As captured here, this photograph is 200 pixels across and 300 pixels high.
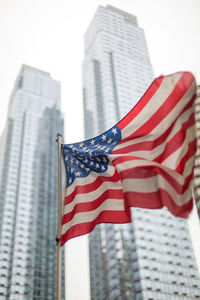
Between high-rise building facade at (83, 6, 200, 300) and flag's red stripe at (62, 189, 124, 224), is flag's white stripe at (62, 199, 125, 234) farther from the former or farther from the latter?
high-rise building facade at (83, 6, 200, 300)

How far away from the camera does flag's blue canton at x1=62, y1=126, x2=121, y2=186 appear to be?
996 cm

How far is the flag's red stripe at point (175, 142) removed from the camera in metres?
8.18

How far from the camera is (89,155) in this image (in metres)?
10.1

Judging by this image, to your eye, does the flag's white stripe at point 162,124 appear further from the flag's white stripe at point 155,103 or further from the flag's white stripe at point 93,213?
the flag's white stripe at point 93,213

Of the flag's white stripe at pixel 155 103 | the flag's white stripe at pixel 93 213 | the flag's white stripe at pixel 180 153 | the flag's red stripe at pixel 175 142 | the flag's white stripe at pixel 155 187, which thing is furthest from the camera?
the flag's white stripe at pixel 93 213

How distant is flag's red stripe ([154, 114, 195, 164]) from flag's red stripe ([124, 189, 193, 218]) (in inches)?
36.8

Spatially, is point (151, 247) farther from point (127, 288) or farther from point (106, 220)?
point (106, 220)

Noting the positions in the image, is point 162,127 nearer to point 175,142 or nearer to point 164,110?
point 164,110

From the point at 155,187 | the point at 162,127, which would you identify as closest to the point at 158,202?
the point at 155,187

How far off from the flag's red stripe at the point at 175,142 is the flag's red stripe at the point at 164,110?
0.63m

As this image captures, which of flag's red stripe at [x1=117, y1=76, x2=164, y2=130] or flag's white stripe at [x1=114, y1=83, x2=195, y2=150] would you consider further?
flag's red stripe at [x1=117, y1=76, x2=164, y2=130]

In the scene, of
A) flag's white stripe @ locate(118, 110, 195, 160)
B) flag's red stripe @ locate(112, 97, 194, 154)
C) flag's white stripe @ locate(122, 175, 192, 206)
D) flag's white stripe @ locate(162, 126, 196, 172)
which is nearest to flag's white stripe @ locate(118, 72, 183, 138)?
flag's red stripe @ locate(112, 97, 194, 154)

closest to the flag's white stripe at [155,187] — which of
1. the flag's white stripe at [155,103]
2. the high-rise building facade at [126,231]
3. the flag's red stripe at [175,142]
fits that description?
the flag's red stripe at [175,142]

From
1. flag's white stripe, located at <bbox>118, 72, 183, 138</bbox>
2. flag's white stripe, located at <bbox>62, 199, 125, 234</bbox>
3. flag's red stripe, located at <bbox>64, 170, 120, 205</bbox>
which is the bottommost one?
flag's white stripe, located at <bbox>62, 199, 125, 234</bbox>
